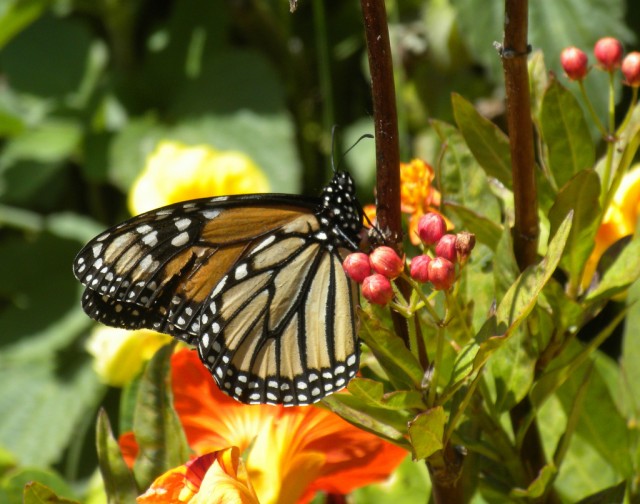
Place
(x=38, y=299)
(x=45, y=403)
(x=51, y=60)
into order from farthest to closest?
(x=51, y=60) → (x=38, y=299) → (x=45, y=403)

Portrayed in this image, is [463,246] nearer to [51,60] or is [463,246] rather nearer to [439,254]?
[439,254]

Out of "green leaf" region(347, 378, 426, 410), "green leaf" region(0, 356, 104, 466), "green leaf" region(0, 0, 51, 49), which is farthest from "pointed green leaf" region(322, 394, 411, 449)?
"green leaf" region(0, 0, 51, 49)

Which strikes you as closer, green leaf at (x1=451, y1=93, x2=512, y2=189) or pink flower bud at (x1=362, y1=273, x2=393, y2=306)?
pink flower bud at (x1=362, y1=273, x2=393, y2=306)

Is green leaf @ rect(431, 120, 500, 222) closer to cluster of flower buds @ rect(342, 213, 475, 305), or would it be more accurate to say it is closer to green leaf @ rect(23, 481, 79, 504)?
cluster of flower buds @ rect(342, 213, 475, 305)

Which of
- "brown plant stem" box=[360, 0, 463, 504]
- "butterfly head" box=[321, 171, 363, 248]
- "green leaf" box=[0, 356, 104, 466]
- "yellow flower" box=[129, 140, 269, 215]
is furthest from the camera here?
"green leaf" box=[0, 356, 104, 466]

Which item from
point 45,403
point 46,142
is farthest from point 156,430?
point 46,142

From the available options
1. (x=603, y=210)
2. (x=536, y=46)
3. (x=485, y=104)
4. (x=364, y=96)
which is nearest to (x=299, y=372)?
(x=603, y=210)

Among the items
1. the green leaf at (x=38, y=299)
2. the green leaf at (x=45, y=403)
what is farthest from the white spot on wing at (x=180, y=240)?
the green leaf at (x=38, y=299)
